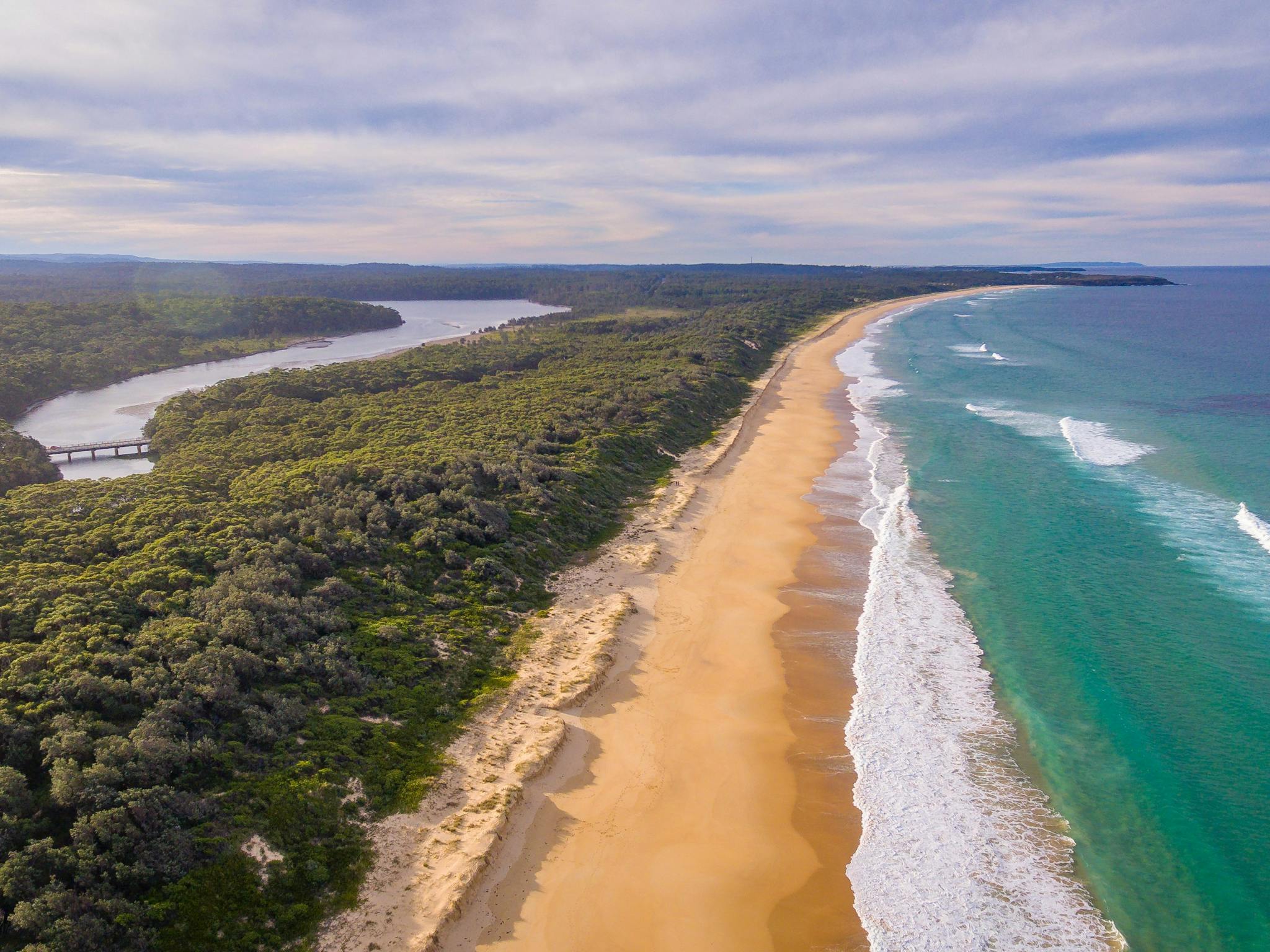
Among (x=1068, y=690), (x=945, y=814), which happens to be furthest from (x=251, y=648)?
(x=1068, y=690)

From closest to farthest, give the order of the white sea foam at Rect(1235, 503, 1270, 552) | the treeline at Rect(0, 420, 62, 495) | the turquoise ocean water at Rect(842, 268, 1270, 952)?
the turquoise ocean water at Rect(842, 268, 1270, 952) < the white sea foam at Rect(1235, 503, 1270, 552) < the treeline at Rect(0, 420, 62, 495)

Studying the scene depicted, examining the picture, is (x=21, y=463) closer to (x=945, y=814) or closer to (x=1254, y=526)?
(x=945, y=814)

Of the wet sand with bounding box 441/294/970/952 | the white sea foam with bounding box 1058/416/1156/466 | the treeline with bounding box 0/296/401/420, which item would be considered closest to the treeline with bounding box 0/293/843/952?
the wet sand with bounding box 441/294/970/952

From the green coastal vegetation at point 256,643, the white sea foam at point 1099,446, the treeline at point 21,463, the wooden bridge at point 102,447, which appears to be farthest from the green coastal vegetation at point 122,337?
the white sea foam at point 1099,446

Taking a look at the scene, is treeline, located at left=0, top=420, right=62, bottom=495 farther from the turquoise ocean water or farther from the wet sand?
the turquoise ocean water

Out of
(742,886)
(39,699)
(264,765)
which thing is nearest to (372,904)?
(264,765)

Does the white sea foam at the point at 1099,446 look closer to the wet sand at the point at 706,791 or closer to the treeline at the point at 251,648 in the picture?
the wet sand at the point at 706,791

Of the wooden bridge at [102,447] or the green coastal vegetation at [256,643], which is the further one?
the wooden bridge at [102,447]
